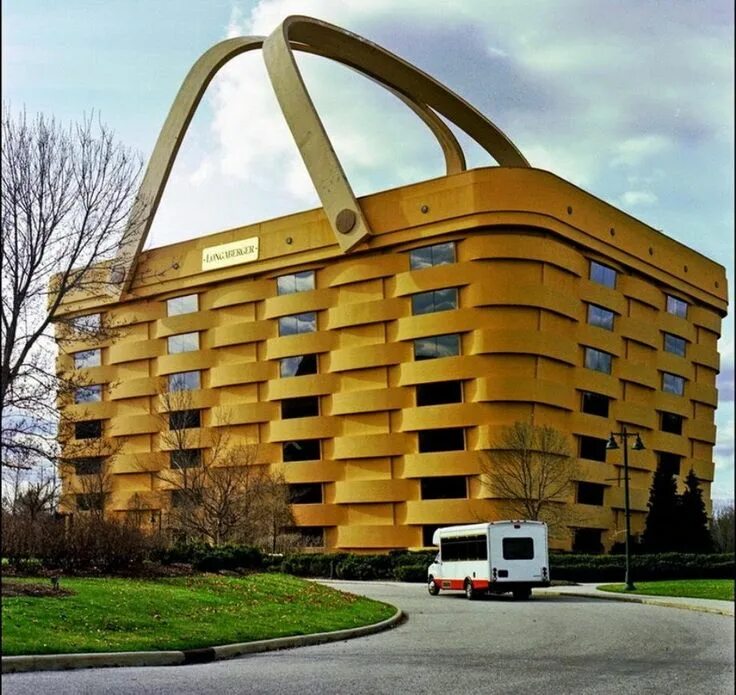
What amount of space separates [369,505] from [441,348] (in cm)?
1178

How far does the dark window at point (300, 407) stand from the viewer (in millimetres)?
69875

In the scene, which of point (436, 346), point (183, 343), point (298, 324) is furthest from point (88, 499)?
point (436, 346)

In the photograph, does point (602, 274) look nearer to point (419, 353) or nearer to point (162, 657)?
point (419, 353)

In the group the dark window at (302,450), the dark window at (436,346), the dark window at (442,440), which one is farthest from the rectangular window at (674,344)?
the dark window at (302,450)

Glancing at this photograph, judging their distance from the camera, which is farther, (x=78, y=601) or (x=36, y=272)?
(x=36, y=272)

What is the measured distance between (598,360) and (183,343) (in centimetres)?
3278

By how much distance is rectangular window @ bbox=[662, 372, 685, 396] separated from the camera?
77000 millimetres

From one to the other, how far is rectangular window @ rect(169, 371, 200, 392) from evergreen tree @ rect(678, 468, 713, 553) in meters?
37.7

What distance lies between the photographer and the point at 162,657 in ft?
50.4

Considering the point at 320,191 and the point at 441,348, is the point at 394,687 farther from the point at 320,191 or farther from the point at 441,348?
the point at 320,191

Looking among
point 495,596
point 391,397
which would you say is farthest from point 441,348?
point 495,596

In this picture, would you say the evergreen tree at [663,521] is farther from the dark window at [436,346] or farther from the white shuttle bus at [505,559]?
the white shuttle bus at [505,559]

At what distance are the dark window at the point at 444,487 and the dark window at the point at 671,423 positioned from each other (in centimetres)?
2205

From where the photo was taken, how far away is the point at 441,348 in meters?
64.7
